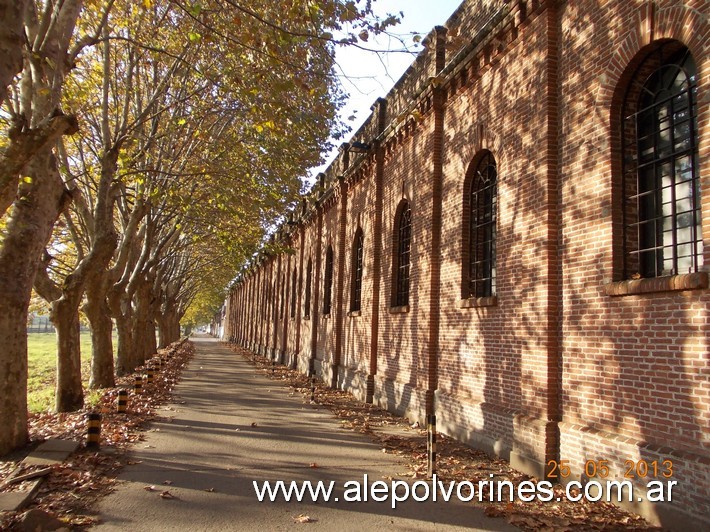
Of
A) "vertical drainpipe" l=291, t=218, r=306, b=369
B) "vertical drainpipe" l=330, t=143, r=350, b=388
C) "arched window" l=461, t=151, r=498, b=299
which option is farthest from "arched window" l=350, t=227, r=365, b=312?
"vertical drainpipe" l=291, t=218, r=306, b=369

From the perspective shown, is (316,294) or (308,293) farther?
(308,293)

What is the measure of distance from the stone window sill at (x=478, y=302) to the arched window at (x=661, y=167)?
8.94ft

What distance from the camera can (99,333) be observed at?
14.4 m

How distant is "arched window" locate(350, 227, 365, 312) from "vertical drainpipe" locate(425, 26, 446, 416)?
20.9 feet

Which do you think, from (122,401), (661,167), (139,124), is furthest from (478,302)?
(139,124)

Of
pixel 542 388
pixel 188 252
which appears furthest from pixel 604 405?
pixel 188 252

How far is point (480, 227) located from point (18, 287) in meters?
7.66

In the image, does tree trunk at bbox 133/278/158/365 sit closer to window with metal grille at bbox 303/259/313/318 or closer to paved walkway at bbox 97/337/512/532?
window with metal grille at bbox 303/259/313/318

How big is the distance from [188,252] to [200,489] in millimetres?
31933

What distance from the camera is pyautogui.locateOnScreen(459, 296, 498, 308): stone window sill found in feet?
29.7

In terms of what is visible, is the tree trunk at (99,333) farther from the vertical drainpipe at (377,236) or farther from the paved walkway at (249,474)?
the vertical drainpipe at (377,236)

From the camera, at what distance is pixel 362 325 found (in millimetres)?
16328

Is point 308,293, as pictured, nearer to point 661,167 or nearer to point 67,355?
point 67,355

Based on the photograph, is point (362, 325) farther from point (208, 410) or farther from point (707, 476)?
point (707, 476)
